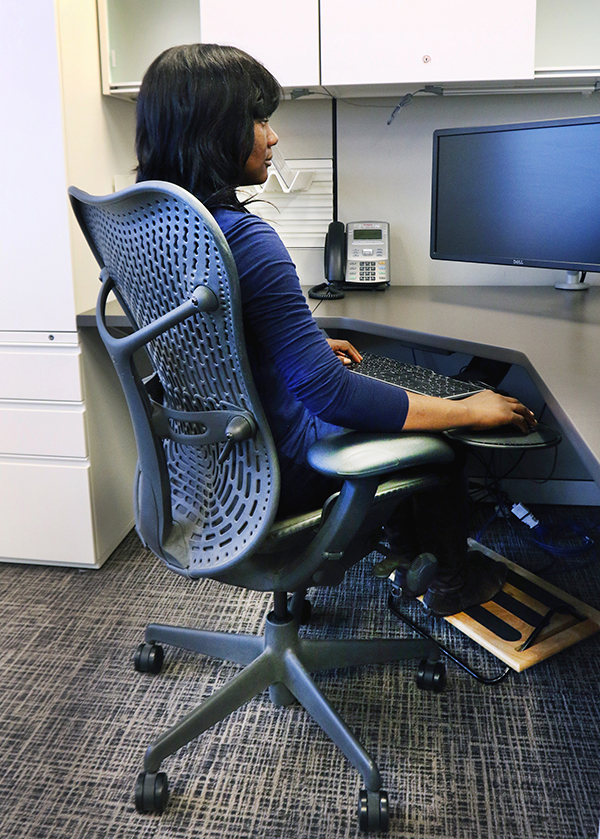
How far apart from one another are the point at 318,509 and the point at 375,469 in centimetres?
21

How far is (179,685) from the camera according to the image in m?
1.50

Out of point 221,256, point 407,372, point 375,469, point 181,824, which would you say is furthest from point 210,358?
point 181,824

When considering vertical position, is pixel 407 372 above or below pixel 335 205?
below

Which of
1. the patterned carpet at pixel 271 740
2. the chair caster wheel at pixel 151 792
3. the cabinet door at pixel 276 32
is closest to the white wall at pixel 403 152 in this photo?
the cabinet door at pixel 276 32

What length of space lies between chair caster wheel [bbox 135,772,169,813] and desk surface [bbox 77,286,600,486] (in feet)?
2.81

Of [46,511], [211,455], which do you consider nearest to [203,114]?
Result: [211,455]

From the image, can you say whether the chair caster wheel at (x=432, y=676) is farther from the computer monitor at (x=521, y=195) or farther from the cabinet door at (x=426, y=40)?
the cabinet door at (x=426, y=40)

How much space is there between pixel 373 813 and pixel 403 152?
173 cm

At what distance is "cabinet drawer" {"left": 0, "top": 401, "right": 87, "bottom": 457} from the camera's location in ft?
6.07

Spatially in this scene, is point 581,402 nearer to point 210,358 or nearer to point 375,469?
point 375,469

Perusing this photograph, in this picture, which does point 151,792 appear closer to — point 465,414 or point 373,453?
point 373,453

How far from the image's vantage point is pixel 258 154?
109 centimetres

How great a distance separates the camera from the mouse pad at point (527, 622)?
1546 mm

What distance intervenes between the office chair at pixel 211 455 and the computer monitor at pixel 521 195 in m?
0.89
